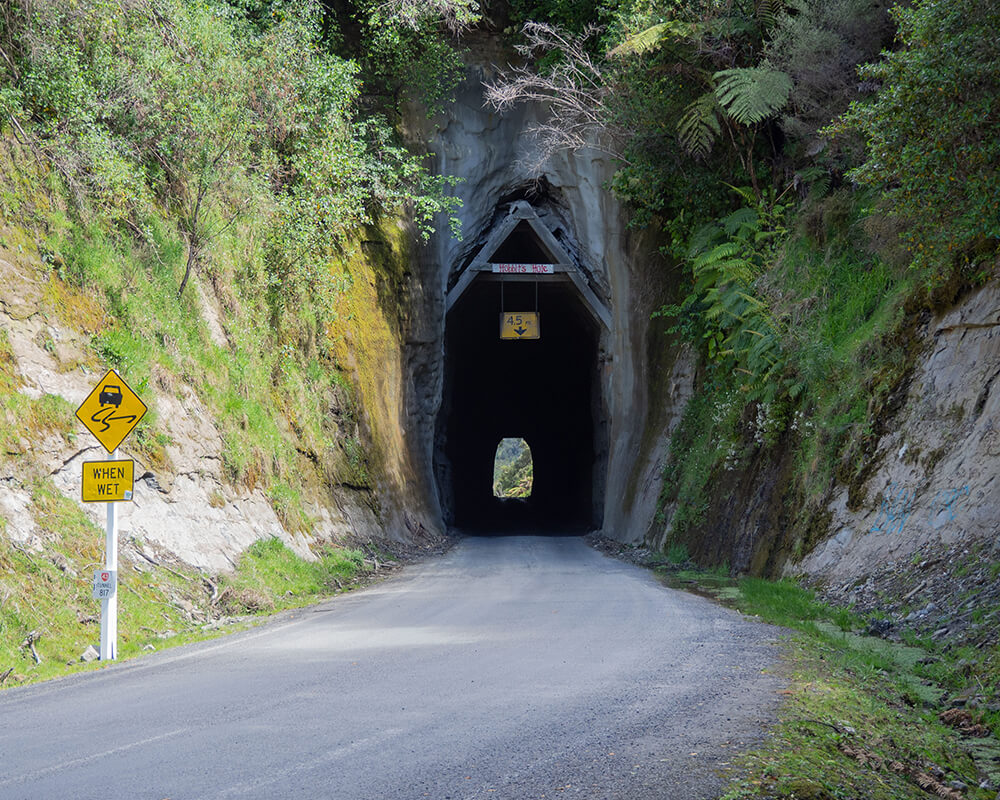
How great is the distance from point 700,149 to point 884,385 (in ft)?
26.1

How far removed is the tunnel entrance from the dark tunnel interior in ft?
0.19

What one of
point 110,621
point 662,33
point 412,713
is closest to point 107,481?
point 110,621

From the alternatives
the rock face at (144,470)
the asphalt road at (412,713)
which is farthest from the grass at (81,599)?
the asphalt road at (412,713)

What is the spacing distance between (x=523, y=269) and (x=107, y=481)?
59.5ft

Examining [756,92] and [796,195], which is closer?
[756,92]

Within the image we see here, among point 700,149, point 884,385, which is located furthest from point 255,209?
point 884,385

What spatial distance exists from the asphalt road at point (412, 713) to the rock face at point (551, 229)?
1505cm

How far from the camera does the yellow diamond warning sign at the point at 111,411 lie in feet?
27.0

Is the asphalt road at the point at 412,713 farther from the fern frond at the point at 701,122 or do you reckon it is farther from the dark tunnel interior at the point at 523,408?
the dark tunnel interior at the point at 523,408

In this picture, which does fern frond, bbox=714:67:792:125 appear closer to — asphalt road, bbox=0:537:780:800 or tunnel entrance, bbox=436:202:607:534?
asphalt road, bbox=0:537:780:800

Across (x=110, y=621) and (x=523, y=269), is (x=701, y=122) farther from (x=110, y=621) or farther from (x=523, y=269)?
(x=110, y=621)

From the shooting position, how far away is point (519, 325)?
85.8 feet

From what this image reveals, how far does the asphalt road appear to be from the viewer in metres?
4.09

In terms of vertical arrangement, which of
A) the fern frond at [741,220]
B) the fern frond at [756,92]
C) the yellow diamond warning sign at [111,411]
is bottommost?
the yellow diamond warning sign at [111,411]
